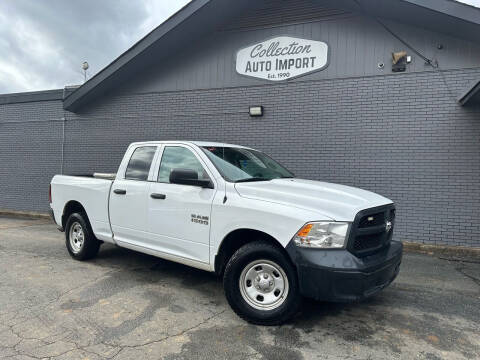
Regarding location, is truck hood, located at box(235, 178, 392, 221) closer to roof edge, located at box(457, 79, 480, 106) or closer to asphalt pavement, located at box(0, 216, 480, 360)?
asphalt pavement, located at box(0, 216, 480, 360)

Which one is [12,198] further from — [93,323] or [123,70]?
[93,323]

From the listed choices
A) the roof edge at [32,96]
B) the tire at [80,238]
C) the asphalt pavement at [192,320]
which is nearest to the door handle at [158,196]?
the asphalt pavement at [192,320]

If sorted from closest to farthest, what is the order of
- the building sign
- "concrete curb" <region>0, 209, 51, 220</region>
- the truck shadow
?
the truck shadow → the building sign → "concrete curb" <region>0, 209, 51, 220</region>

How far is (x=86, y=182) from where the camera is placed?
5.52 meters

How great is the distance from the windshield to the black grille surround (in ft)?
4.32

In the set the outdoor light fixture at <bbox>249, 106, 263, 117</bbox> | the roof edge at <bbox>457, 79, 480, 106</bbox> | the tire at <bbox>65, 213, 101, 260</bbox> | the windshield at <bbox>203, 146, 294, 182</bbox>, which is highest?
the roof edge at <bbox>457, 79, 480, 106</bbox>

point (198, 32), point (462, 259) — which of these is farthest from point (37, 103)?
point (462, 259)

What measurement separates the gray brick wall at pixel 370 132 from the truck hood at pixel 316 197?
367 centimetres

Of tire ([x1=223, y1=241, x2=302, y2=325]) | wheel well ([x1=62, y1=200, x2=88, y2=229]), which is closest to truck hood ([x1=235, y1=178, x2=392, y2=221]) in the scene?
tire ([x1=223, y1=241, x2=302, y2=325])

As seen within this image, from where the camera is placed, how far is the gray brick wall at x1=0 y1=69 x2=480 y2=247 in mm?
6699

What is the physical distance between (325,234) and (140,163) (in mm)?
2933

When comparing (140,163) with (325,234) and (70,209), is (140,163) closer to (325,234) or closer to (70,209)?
(70,209)

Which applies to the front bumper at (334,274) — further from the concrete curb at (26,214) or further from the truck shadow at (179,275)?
the concrete curb at (26,214)

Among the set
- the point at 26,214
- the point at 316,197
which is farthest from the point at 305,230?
the point at 26,214
